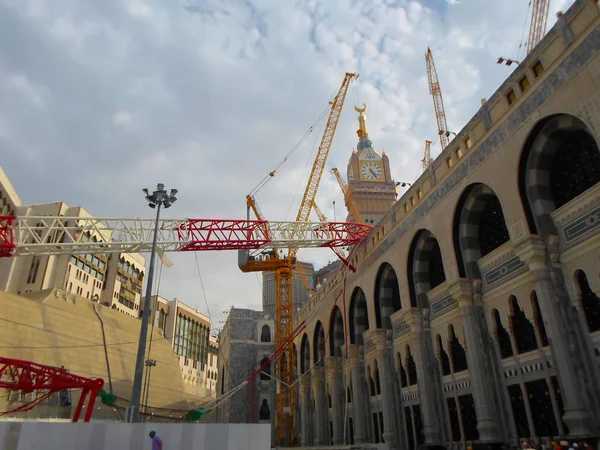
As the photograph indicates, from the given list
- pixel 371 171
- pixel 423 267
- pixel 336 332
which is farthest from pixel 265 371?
pixel 371 171

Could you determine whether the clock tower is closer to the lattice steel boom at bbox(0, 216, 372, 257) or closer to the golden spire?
the golden spire

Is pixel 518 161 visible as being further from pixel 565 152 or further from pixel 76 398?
pixel 76 398

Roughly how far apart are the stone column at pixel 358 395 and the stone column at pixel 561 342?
637 inches

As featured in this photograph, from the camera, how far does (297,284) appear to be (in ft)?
348

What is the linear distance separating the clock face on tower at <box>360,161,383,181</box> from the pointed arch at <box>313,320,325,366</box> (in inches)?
2372

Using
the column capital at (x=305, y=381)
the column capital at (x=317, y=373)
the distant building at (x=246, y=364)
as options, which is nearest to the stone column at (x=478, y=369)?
the column capital at (x=317, y=373)

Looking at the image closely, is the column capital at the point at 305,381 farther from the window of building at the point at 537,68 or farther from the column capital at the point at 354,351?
the window of building at the point at 537,68

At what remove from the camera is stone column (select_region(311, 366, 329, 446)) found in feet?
112

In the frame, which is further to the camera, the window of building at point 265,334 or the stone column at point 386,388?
the window of building at point 265,334

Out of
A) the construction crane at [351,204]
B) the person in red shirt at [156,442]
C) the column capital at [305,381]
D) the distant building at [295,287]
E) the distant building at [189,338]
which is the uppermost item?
the construction crane at [351,204]

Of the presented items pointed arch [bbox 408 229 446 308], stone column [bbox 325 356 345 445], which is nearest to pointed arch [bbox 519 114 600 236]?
pointed arch [bbox 408 229 446 308]

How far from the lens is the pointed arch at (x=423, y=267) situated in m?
21.7

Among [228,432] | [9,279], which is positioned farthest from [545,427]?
[9,279]

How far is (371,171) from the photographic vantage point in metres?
94.2
